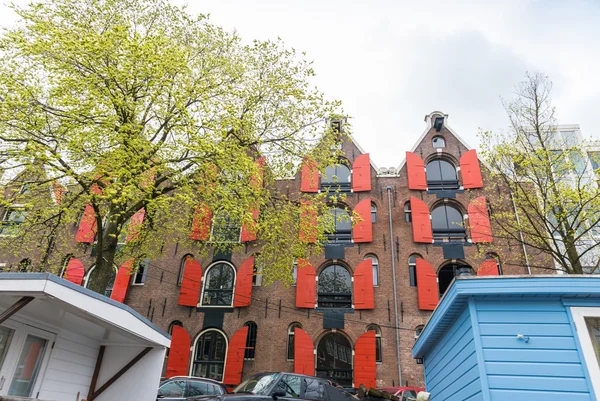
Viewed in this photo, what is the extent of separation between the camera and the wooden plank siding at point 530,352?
18.4ft

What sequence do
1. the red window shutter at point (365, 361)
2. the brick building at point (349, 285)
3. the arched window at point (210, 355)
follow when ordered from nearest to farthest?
the red window shutter at point (365, 361), the brick building at point (349, 285), the arched window at point (210, 355)

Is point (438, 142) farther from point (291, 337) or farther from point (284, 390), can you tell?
point (284, 390)

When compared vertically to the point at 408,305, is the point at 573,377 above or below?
below

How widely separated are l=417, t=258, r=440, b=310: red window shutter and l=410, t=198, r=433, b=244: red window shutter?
4.44 ft

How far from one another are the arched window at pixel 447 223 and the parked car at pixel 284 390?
46.7 ft

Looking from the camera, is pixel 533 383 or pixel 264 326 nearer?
pixel 533 383

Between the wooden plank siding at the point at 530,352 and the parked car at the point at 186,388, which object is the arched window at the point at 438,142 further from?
the wooden plank siding at the point at 530,352

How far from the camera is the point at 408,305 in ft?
64.4

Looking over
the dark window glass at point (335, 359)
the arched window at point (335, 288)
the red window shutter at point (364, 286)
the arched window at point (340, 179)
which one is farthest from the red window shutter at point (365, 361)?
the arched window at point (340, 179)

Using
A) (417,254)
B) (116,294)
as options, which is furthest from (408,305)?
(116,294)

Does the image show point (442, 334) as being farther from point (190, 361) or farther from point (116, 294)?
point (116, 294)

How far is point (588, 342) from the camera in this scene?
569 cm

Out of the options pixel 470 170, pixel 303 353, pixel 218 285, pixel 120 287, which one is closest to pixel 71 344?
pixel 303 353

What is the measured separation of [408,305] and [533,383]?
14340mm
